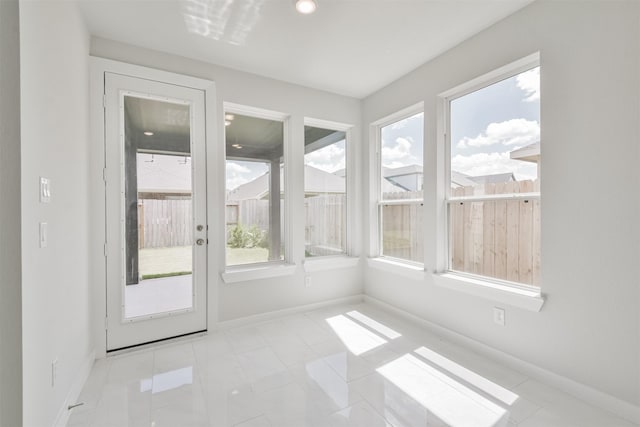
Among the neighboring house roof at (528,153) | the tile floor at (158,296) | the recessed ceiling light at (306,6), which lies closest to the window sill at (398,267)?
the neighboring house roof at (528,153)

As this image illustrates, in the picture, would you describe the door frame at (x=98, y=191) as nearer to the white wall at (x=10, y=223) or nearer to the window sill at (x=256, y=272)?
the window sill at (x=256, y=272)

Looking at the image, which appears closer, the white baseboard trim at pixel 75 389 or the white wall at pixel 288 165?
the white baseboard trim at pixel 75 389

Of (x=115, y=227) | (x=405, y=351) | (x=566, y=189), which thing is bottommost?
(x=405, y=351)

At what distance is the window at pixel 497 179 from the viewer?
2186mm

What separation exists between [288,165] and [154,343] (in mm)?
2151

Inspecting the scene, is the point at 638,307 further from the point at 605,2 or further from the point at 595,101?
the point at 605,2

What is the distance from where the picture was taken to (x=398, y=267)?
322 centimetres

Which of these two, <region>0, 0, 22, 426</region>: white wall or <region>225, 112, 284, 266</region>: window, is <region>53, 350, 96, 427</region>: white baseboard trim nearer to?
<region>0, 0, 22, 426</region>: white wall

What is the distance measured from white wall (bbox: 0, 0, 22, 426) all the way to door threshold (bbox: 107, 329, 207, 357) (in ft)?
4.71

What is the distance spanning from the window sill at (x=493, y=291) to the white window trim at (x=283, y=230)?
158 centimetres

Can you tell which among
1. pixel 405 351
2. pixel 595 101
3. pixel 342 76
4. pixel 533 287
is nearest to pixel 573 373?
pixel 533 287

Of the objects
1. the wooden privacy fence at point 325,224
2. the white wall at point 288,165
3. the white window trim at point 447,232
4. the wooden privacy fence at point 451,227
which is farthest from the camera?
the wooden privacy fence at point 325,224

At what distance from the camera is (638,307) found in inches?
64.2

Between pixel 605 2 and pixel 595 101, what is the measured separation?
56cm
